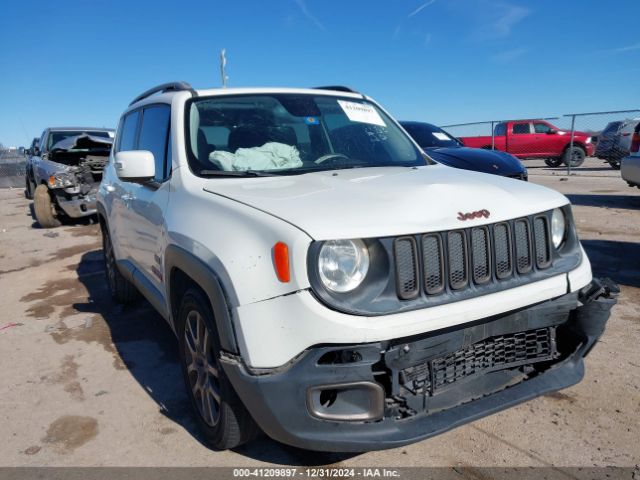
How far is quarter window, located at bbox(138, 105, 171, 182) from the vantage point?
10.3 feet

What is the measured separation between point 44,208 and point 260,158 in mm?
8351

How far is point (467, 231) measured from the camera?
2.11 meters

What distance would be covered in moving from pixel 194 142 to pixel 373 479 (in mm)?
2048

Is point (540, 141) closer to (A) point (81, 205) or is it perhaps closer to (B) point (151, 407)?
(A) point (81, 205)

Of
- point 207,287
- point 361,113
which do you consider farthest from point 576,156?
point 207,287

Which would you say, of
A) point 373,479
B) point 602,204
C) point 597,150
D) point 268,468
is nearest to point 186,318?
point 268,468

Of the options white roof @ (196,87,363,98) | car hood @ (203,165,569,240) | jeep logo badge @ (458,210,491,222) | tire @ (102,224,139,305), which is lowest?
tire @ (102,224,139,305)

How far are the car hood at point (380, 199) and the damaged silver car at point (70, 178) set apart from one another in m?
7.84

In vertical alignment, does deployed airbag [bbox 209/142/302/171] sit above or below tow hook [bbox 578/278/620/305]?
above

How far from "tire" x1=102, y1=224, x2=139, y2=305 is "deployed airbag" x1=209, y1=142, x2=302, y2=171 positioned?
219 cm

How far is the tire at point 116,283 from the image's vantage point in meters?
4.73

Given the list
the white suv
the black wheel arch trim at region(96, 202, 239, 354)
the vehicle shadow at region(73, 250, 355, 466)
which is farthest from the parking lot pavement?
the black wheel arch trim at region(96, 202, 239, 354)

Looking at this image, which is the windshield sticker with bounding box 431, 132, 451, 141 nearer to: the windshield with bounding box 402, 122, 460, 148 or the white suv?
the windshield with bounding box 402, 122, 460, 148

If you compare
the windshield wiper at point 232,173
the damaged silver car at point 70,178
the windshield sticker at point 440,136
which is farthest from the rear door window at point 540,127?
the windshield wiper at point 232,173
